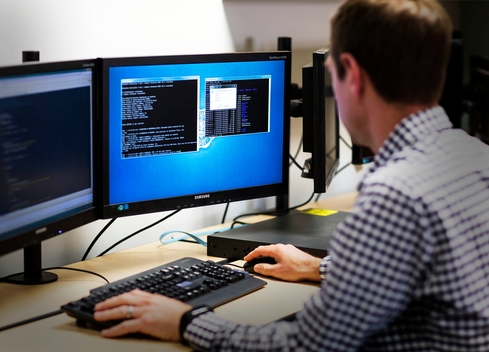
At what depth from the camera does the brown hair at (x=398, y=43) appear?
111 centimetres

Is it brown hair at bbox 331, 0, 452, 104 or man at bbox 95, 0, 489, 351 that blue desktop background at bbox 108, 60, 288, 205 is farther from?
brown hair at bbox 331, 0, 452, 104

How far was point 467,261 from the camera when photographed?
1.07 meters

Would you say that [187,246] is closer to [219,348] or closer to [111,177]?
[111,177]

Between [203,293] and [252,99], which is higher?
[252,99]

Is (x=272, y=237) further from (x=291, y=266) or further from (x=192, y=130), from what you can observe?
(x=192, y=130)

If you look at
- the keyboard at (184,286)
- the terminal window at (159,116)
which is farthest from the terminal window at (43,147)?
the keyboard at (184,286)

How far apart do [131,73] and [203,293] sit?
527 millimetres

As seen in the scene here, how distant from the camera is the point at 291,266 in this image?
163 cm

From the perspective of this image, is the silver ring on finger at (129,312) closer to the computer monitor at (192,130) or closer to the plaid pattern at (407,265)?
the plaid pattern at (407,265)

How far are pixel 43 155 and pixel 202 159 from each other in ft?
1.59

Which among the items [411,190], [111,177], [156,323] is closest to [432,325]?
[411,190]

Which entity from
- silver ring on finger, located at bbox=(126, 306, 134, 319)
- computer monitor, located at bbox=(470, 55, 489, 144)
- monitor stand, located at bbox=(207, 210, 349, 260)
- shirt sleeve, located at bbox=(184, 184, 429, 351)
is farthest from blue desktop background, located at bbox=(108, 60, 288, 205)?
computer monitor, located at bbox=(470, 55, 489, 144)

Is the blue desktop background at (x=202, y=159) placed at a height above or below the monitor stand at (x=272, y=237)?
above

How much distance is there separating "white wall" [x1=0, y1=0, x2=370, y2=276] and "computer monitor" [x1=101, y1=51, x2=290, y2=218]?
0.80ft
